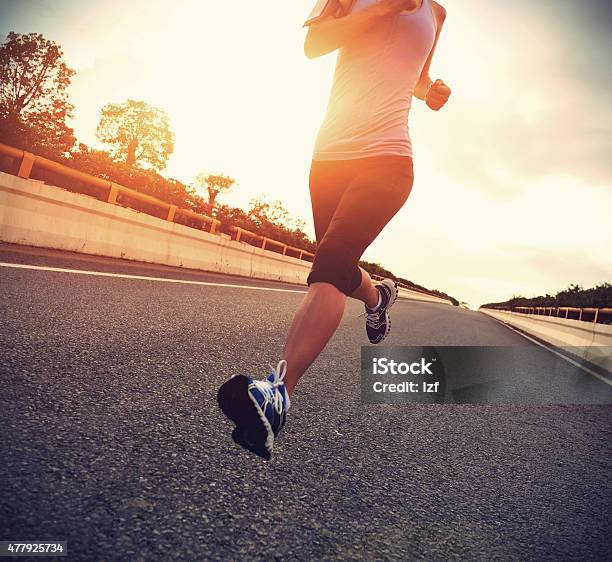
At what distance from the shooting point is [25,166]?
8062mm

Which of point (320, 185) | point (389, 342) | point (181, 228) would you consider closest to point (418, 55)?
point (320, 185)

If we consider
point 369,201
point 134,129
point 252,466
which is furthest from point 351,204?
point 134,129

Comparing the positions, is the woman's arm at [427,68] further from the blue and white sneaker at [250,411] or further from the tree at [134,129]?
the tree at [134,129]

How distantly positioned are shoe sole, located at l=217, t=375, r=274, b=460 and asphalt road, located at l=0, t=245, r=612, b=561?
0.14 m

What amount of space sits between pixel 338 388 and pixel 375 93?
1.95 m

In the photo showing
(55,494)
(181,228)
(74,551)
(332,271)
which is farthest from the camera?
(181,228)

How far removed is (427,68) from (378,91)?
0.90 m

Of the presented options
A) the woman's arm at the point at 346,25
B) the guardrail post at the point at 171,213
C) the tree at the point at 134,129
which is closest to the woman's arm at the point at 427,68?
the woman's arm at the point at 346,25

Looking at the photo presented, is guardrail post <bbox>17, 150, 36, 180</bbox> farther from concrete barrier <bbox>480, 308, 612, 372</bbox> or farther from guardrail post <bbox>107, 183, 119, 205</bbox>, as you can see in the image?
concrete barrier <bbox>480, 308, 612, 372</bbox>

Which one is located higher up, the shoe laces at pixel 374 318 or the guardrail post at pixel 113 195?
the guardrail post at pixel 113 195

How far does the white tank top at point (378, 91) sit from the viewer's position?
2.53m

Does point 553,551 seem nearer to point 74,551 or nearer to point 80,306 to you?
point 74,551

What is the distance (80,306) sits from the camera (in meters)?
4.36

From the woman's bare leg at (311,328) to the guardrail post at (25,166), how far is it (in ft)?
25.3
